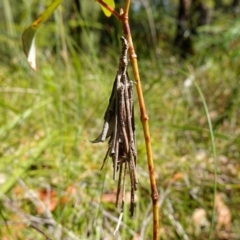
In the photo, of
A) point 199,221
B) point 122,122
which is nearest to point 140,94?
point 122,122

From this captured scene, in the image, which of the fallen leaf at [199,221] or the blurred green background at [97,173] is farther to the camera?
the fallen leaf at [199,221]

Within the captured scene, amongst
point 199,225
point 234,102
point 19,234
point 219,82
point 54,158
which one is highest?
point 219,82

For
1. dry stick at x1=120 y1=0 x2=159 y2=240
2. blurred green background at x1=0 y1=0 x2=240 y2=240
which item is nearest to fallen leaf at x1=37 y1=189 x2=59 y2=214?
blurred green background at x1=0 y1=0 x2=240 y2=240

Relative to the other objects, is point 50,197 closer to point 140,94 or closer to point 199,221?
point 199,221

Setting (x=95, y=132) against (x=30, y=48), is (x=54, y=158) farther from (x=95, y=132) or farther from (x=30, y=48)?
(x=30, y=48)

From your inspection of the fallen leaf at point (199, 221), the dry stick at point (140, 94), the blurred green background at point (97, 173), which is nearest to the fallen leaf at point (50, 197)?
the blurred green background at point (97, 173)

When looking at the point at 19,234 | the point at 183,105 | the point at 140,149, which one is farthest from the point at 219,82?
the point at 19,234

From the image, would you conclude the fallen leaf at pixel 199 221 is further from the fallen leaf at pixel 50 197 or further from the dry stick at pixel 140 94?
the dry stick at pixel 140 94

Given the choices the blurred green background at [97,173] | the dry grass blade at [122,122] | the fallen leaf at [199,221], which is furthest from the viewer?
the fallen leaf at [199,221]

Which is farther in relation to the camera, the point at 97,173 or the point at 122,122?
the point at 97,173

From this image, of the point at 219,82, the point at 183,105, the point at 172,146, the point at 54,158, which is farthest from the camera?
the point at 219,82

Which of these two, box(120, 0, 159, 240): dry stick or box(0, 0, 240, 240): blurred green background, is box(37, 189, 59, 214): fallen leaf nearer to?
box(0, 0, 240, 240): blurred green background
